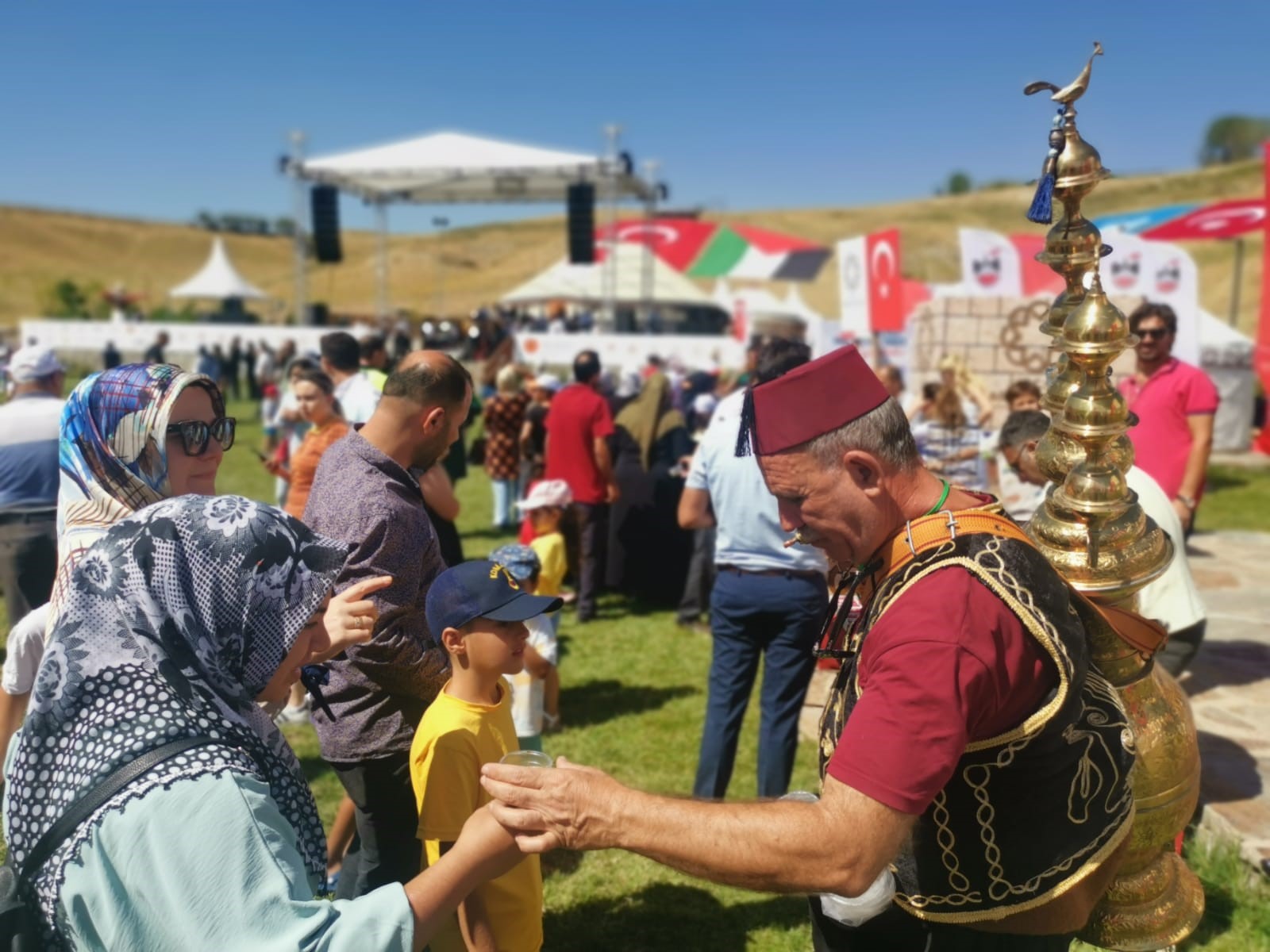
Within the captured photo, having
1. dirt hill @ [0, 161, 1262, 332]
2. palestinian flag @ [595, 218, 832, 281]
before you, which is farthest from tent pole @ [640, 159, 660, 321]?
dirt hill @ [0, 161, 1262, 332]

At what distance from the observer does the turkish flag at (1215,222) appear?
13805 millimetres

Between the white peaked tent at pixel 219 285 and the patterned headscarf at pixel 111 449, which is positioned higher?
the white peaked tent at pixel 219 285

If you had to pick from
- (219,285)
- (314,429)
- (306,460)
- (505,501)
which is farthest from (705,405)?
(219,285)

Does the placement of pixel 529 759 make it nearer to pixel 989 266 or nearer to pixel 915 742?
pixel 915 742

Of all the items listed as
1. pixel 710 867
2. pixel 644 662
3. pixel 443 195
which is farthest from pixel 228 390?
pixel 710 867

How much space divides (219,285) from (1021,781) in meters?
36.4

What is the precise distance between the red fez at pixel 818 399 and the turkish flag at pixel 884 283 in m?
10.7

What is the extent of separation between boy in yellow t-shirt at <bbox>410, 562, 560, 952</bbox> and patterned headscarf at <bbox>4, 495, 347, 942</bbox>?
3.45 ft

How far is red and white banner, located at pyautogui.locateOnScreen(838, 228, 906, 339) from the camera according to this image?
39.8 ft

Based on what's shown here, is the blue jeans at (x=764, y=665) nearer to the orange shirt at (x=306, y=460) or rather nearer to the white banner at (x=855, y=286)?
the orange shirt at (x=306, y=460)

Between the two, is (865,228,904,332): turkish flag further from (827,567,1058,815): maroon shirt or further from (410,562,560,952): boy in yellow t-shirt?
(827,567,1058,815): maroon shirt

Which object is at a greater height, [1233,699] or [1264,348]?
[1264,348]

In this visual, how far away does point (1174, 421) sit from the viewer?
5.63 m

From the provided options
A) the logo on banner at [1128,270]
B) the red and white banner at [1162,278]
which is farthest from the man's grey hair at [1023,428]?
the logo on banner at [1128,270]
